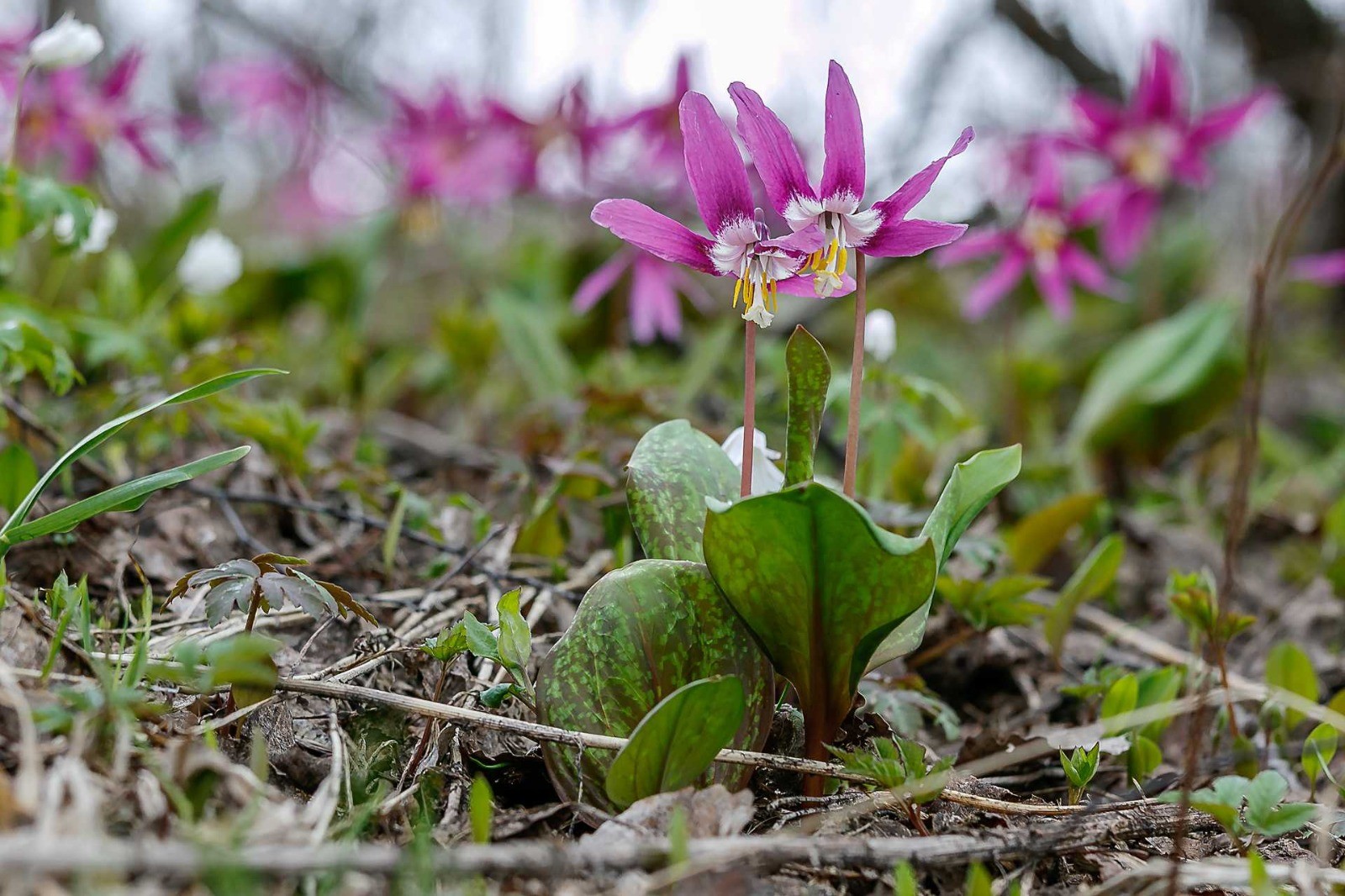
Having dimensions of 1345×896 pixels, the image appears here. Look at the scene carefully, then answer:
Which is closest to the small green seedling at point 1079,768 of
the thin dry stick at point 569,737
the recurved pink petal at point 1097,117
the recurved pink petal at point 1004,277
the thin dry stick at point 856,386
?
the thin dry stick at point 569,737

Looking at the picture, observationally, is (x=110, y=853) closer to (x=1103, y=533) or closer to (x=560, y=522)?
(x=560, y=522)

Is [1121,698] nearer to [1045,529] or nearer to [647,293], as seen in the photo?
[1045,529]

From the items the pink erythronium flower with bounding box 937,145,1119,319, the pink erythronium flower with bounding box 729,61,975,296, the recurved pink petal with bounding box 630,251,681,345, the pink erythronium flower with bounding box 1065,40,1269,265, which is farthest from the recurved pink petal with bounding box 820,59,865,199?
the pink erythronium flower with bounding box 1065,40,1269,265

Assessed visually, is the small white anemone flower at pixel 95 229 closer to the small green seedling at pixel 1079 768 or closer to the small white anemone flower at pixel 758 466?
the small white anemone flower at pixel 758 466

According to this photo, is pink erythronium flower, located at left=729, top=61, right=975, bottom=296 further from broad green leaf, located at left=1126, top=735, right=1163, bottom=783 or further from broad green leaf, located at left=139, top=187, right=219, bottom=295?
broad green leaf, located at left=139, top=187, right=219, bottom=295

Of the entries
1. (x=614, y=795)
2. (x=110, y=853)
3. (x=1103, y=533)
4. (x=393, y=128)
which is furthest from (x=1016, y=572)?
(x=393, y=128)

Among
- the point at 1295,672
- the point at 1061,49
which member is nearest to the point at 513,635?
the point at 1295,672
